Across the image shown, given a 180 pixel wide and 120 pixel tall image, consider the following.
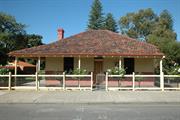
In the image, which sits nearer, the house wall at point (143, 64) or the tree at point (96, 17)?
the house wall at point (143, 64)

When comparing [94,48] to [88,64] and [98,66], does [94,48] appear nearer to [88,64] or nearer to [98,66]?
[88,64]

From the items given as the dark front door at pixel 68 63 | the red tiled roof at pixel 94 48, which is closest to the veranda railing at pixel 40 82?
the red tiled roof at pixel 94 48

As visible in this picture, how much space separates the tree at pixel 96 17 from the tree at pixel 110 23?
1.98 m

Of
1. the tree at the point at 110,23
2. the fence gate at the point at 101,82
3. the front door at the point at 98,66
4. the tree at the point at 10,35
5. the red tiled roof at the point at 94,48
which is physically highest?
the tree at the point at 110,23

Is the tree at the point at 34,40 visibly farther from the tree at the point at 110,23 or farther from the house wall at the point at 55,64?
the house wall at the point at 55,64

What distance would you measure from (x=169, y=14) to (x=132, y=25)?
9.91 m

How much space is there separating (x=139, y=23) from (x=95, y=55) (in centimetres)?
5029

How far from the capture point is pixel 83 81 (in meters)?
23.4

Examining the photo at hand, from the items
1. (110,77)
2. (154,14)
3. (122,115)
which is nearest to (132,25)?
(154,14)

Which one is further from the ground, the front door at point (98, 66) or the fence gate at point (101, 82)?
the front door at point (98, 66)

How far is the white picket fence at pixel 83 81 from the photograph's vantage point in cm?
2294

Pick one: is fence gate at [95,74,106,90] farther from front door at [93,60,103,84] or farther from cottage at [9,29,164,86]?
front door at [93,60,103,84]

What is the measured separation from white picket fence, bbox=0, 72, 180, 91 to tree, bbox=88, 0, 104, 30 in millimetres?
59376

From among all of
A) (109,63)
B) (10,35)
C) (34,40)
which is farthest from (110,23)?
(109,63)
